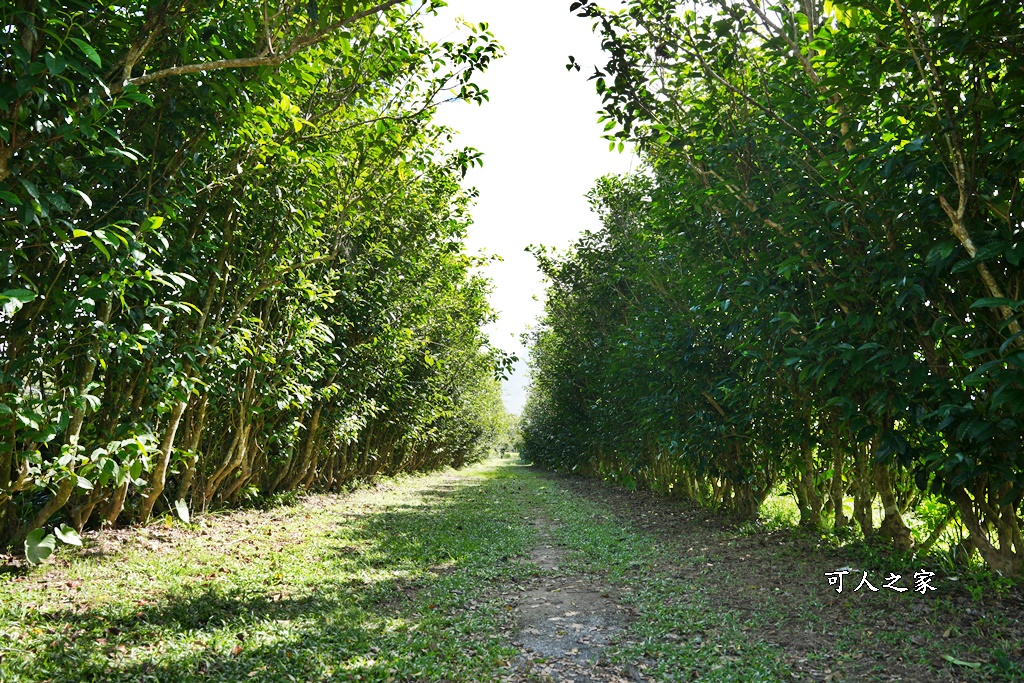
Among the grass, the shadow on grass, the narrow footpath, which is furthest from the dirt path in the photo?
the shadow on grass

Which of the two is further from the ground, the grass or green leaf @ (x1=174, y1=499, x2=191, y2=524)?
green leaf @ (x1=174, y1=499, x2=191, y2=524)

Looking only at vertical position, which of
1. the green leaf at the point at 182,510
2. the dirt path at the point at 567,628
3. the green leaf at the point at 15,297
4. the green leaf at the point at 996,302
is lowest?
the dirt path at the point at 567,628

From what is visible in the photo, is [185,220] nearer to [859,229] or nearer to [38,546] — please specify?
[38,546]

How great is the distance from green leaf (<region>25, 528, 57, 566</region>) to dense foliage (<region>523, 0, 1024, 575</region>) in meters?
7.18

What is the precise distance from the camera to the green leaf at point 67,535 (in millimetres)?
6233

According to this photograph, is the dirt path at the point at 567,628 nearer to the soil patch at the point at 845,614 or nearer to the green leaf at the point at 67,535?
the soil patch at the point at 845,614

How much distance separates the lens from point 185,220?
22.7 feet

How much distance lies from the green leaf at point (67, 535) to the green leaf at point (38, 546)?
10cm

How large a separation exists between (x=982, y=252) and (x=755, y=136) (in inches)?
113

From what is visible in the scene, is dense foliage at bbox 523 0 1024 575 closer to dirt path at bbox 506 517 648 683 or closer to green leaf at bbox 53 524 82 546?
dirt path at bbox 506 517 648 683

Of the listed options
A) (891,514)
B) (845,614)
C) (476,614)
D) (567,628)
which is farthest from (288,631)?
(891,514)

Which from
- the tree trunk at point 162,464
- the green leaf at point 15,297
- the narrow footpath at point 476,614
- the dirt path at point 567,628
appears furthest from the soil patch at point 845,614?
the tree trunk at point 162,464

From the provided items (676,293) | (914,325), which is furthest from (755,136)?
(676,293)

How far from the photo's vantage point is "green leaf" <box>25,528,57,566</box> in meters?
5.95
